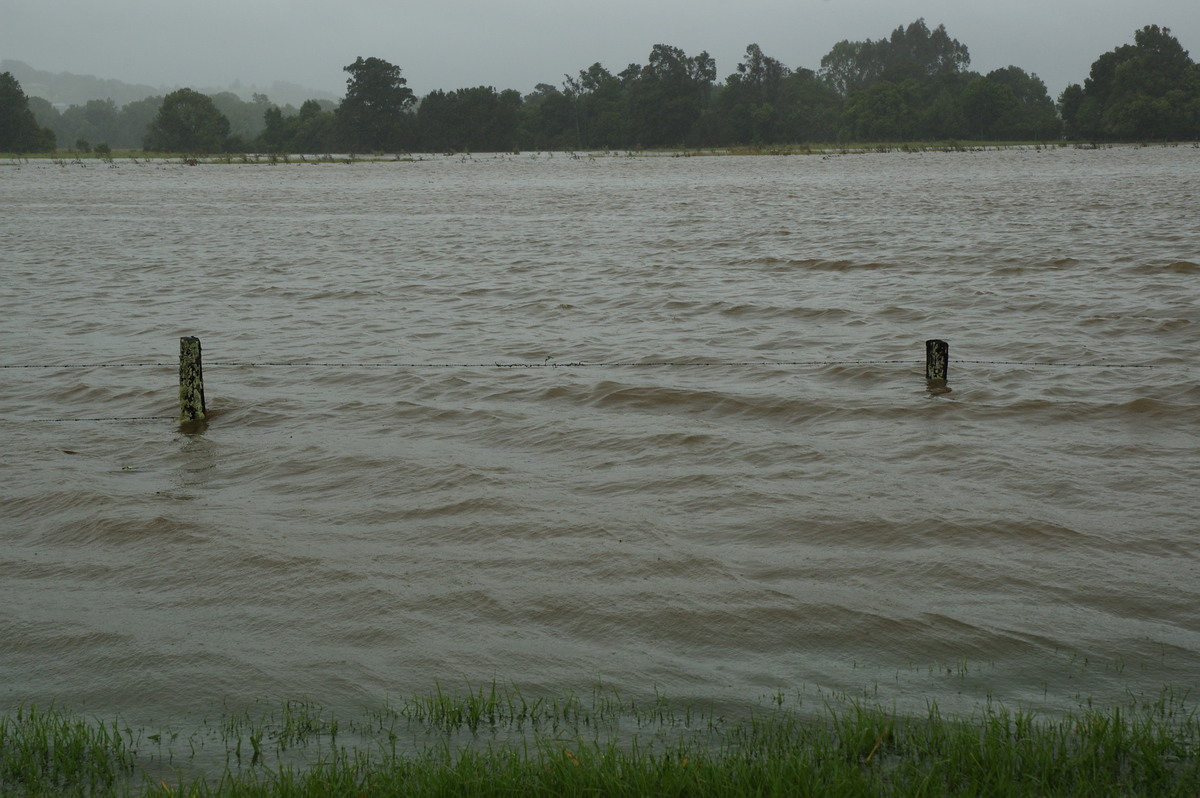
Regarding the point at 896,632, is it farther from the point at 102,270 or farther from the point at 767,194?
the point at 767,194

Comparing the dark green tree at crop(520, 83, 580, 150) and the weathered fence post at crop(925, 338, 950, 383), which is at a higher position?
the dark green tree at crop(520, 83, 580, 150)

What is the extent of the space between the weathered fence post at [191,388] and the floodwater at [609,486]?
0.26 meters

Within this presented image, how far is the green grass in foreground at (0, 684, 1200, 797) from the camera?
13.5 ft

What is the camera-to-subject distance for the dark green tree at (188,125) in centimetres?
13288

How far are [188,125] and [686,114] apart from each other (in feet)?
210

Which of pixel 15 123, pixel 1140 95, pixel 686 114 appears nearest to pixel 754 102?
pixel 686 114

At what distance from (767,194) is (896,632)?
4212cm

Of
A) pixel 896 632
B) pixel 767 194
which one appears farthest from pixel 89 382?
pixel 767 194

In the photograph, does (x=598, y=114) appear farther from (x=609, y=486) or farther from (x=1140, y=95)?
(x=609, y=486)

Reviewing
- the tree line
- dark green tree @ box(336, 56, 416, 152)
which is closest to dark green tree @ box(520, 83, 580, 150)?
the tree line

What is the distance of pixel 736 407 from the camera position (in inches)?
441

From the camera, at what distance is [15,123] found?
122m

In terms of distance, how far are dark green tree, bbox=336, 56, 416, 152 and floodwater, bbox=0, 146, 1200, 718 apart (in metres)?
125

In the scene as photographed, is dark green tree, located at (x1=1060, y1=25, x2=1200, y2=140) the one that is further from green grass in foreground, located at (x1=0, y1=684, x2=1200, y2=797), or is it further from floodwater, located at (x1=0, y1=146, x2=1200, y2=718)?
green grass in foreground, located at (x1=0, y1=684, x2=1200, y2=797)
